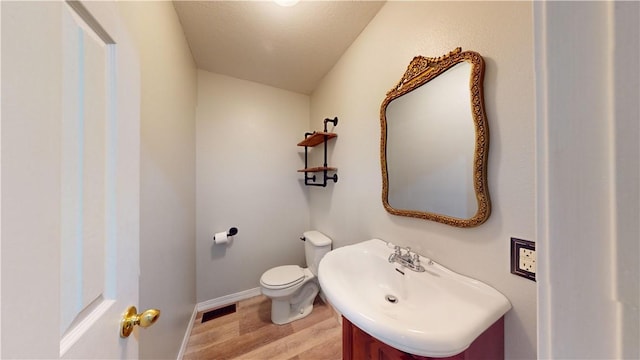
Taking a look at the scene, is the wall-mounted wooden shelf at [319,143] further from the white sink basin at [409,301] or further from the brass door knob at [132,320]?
the brass door knob at [132,320]

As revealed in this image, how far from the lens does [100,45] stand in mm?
455

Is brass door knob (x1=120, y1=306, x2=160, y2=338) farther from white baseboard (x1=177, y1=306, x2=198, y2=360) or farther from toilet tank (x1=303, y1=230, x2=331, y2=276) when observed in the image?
toilet tank (x1=303, y1=230, x2=331, y2=276)

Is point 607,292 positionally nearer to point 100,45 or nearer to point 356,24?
point 100,45

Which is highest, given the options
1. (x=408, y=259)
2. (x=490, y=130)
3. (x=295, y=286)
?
(x=490, y=130)

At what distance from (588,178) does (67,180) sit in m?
0.73

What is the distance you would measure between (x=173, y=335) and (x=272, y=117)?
1.89m

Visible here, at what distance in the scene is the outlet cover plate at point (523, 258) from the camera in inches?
24.6

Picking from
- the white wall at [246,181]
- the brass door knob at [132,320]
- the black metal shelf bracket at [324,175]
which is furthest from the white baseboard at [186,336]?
the black metal shelf bracket at [324,175]

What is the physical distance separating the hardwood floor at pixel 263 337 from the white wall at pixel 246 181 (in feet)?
1.05

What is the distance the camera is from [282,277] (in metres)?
1.66

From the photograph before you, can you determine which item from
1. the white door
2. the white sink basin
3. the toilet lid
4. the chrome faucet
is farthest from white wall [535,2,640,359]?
the toilet lid

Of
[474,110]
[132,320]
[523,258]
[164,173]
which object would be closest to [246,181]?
[164,173]

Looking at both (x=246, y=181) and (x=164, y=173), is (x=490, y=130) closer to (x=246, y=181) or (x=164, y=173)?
(x=164, y=173)

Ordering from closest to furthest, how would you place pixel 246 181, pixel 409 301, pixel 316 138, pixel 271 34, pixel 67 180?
pixel 67 180 → pixel 409 301 → pixel 271 34 → pixel 316 138 → pixel 246 181
